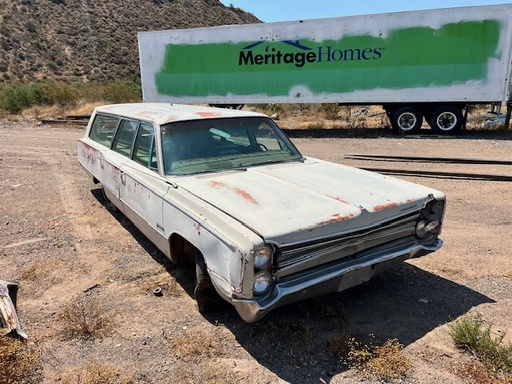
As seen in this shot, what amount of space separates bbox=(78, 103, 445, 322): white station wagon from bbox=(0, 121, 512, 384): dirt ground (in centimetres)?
40

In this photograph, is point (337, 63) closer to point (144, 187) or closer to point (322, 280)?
point (144, 187)

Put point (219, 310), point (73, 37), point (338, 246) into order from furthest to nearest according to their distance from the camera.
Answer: point (73, 37) < point (219, 310) < point (338, 246)

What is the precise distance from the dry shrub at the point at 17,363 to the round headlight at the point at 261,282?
156 cm

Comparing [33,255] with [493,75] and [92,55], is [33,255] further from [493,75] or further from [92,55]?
[92,55]

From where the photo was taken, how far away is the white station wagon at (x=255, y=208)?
2768 mm

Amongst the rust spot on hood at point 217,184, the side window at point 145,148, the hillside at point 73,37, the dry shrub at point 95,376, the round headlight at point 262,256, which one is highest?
the hillside at point 73,37

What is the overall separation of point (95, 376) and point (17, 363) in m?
0.54

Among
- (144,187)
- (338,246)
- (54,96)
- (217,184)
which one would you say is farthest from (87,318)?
(54,96)

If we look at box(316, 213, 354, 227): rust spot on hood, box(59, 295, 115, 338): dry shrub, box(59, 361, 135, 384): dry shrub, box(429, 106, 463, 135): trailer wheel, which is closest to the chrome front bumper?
box(316, 213, 354, 227): rust spot on hood

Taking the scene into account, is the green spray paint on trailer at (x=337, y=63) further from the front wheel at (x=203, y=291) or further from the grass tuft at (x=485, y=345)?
the front wheel at (x=203, y=291)

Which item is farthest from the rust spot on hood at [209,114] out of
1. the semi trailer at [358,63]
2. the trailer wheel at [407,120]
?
the trailer wheel at [407,120]

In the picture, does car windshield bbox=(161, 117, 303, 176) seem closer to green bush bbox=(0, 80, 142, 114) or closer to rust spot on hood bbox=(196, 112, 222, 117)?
rust spot on hood bbox=(196, 112, 222, 117)

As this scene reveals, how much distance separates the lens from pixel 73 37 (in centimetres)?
4597

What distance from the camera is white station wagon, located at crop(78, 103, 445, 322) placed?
277 centimetres
